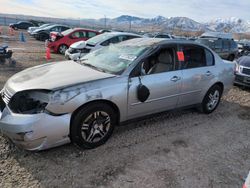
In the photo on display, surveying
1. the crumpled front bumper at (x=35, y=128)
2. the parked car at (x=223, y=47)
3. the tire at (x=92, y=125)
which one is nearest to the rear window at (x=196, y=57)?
the tire at (x=92, y=125)

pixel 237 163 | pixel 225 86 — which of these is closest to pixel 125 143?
pixel 237 163

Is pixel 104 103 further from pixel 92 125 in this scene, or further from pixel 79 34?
pixel 79 34

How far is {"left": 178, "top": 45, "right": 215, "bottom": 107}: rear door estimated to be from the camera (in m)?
4.44

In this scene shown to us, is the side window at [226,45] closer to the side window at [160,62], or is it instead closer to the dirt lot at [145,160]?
the dirt lot at [145,160]

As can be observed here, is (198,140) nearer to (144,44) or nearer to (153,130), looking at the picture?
(153,130)

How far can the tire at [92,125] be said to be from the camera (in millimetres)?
3227

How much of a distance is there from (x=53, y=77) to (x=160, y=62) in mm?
1880

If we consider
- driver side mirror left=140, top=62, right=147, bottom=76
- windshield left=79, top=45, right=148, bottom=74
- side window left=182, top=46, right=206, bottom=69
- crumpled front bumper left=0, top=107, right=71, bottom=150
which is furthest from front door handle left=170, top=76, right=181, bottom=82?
crumpled front bumper left=0, top=107, right=71, bottom=150

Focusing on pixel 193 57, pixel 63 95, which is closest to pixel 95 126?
pixel 63 95

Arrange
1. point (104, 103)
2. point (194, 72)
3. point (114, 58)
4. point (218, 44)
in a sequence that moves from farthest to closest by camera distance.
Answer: point (218, 44), point (194, 72), point (114, 58), point (104, 103)

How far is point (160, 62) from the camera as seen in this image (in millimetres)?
4242

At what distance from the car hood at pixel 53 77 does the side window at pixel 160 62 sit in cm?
77

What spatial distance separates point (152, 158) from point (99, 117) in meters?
0.96

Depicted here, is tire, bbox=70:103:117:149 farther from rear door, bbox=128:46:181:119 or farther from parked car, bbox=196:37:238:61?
parked car, bbox=196:37:238:61
